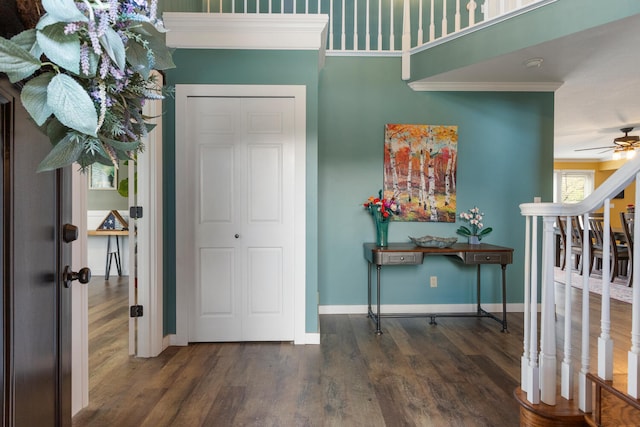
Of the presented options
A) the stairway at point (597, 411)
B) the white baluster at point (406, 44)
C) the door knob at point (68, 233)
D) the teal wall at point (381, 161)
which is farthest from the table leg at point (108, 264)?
the stairway at point (597, 411)

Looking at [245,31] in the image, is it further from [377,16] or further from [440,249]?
[440,249]

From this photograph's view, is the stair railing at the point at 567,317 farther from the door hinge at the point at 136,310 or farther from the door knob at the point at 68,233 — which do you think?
the door hinge at the point at 136,310

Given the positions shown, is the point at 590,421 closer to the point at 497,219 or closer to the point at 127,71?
the point at 127,71

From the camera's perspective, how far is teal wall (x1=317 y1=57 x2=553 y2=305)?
379 centimetres

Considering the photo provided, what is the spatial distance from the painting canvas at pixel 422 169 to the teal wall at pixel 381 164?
8 centimetres

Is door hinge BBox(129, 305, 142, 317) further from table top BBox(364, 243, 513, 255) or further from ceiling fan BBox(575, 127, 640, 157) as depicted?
ceiling fan BBox(575, 127, 640, 157)

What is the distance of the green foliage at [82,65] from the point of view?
487mm

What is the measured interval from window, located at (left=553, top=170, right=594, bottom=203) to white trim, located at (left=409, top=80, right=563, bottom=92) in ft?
23.0

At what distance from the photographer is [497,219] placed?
151 inches

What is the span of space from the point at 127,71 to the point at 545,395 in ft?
6.75

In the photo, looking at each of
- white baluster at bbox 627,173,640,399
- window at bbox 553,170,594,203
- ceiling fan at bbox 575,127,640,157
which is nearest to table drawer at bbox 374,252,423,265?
white baluster at bbox 627,173,640,399

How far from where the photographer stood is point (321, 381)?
7.54ft


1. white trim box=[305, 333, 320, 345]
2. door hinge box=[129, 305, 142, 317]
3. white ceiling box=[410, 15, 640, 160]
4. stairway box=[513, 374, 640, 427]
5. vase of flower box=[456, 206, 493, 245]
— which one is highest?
white ceiling box=[410, 15, 640, 160]

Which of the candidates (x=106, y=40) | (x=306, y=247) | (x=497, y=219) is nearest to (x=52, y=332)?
(x=106, y=40)
